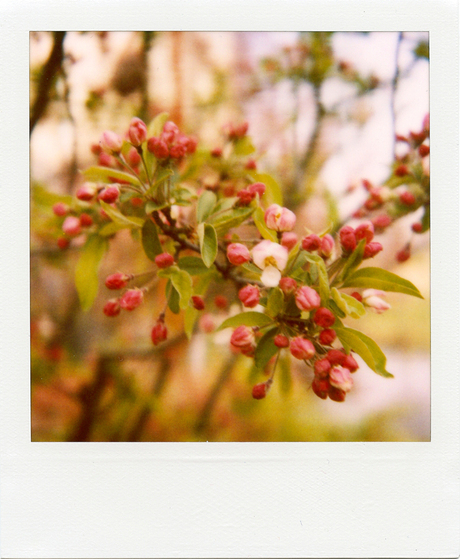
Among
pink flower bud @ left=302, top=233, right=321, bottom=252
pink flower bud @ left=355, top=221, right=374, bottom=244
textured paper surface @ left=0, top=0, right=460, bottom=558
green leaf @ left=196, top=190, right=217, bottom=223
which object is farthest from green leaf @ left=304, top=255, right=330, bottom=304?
textured paper surface @ left=0, top=0, right=460, bottom=558

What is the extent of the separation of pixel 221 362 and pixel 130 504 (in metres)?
0.48

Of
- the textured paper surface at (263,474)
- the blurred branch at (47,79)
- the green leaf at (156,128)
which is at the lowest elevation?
the textured paper surface at (263,474)

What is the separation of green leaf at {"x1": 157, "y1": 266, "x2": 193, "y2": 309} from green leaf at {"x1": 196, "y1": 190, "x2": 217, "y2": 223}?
0.12 metres

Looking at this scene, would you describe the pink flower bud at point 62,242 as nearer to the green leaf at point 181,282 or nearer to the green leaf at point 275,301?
the green leaf at point 181,282

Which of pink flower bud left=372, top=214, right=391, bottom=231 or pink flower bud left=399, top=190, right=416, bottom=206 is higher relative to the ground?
pink flower bud left=399, top=190, right=416, bottom=206

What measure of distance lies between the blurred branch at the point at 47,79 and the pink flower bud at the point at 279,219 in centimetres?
81

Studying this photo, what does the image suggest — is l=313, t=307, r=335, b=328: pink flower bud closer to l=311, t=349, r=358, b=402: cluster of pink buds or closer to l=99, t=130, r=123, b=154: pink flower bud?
l=311, t=349, r=358, b=402: cluster of pink buds

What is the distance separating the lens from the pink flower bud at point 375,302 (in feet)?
3.13

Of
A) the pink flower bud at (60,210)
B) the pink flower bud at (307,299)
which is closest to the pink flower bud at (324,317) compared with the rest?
the pink flower bud at (307,299)

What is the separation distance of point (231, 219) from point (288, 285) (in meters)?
0.19

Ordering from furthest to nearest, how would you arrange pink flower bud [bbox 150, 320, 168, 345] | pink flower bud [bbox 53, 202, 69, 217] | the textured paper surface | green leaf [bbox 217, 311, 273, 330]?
the textured paper surface < pink flower bud [bbox 53, 202, 69, 217] < pink flower bud [bbox 150, 320, 168, 345] < green leaf [bbox 217, 311, 273, 330]

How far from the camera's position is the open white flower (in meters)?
0.83

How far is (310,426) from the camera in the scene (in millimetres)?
1217
